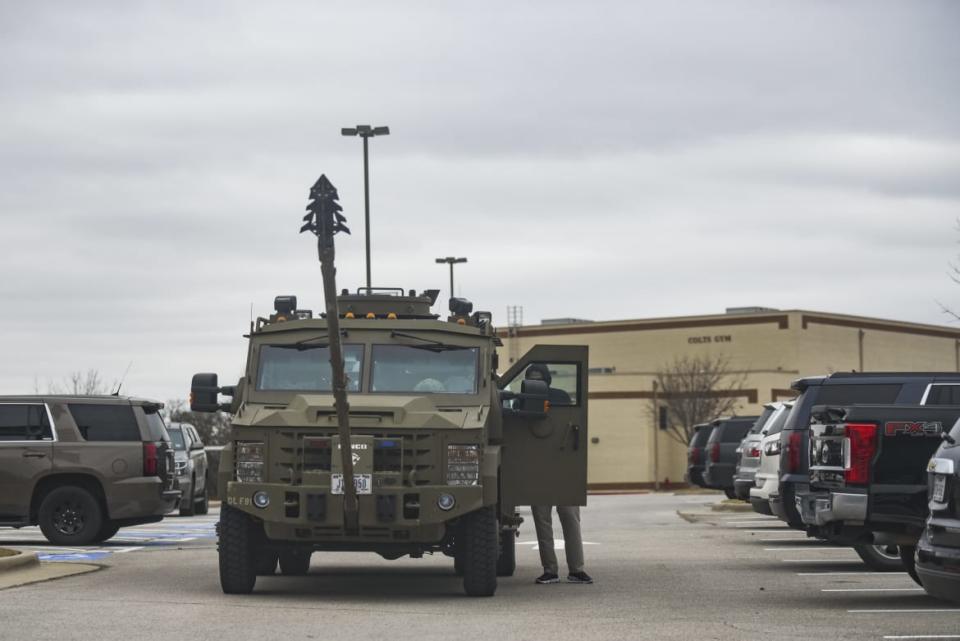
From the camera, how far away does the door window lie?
657 inches

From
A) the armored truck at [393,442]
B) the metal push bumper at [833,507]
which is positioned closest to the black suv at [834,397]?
the metal push bumper at [833,507]

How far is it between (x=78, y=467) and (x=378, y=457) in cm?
890

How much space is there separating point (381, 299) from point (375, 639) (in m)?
6.55

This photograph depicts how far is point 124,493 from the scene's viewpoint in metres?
22.8

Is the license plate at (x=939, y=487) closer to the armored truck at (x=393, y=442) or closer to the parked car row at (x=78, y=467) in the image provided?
the armored truck at (x=393, y=442)

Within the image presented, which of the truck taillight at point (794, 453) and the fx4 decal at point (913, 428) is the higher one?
the fx4 decal at point (913, 428)

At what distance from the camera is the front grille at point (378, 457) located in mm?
15031

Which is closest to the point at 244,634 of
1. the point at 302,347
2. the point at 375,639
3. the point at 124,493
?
the point at 375,639

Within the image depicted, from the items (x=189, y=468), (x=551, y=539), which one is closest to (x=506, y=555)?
(x=551, y=539)

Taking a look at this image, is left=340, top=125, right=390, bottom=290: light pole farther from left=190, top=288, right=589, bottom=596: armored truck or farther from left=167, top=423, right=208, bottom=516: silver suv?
left=190, top=288, right=589, bottom=596: armored truck

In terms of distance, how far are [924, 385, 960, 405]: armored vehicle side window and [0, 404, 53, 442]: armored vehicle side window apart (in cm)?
1158

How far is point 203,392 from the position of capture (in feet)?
53.2

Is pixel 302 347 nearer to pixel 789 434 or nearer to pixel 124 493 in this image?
pixel 789 434

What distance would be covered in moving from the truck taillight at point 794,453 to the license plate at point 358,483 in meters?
4.92
